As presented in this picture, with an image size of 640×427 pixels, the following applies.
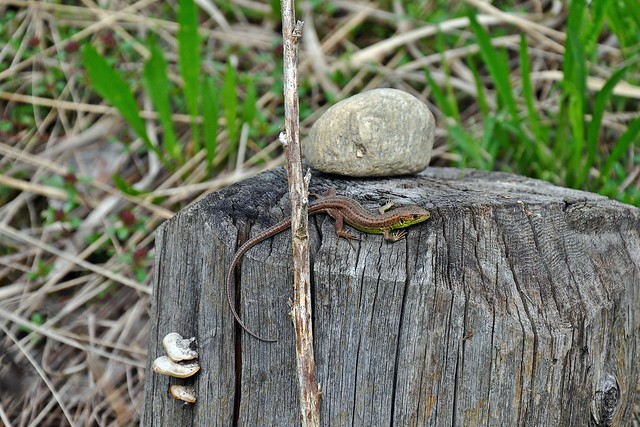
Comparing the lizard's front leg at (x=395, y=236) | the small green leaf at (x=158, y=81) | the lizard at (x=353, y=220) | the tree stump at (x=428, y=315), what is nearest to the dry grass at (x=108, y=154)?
the small green leaf at (x=158, y=81)

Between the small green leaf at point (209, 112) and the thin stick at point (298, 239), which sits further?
the small green leaf at point (209, 112)

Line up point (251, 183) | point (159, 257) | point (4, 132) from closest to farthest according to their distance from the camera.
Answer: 1. point (159, 257)
2. point (251, 183)
3. point (4, 132)

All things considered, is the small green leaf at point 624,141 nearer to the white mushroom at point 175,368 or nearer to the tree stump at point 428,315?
the tree stump at point 428,315

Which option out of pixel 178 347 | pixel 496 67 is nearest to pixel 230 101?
pixel 496 67

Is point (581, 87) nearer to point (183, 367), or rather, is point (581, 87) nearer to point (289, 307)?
point (289, 307)

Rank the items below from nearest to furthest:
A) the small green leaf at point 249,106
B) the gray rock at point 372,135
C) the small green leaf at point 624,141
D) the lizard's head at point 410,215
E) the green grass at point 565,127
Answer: the lizard's head at point 410,215, the gray rock at point 372,135, the small green leaf at point 624,141, the green grass at point 565,127, the small green leaf at point 249,106

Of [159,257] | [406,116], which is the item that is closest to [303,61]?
[406,116]

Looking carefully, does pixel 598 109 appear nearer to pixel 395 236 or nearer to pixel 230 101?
pixel 395 236

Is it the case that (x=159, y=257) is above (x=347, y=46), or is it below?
below
